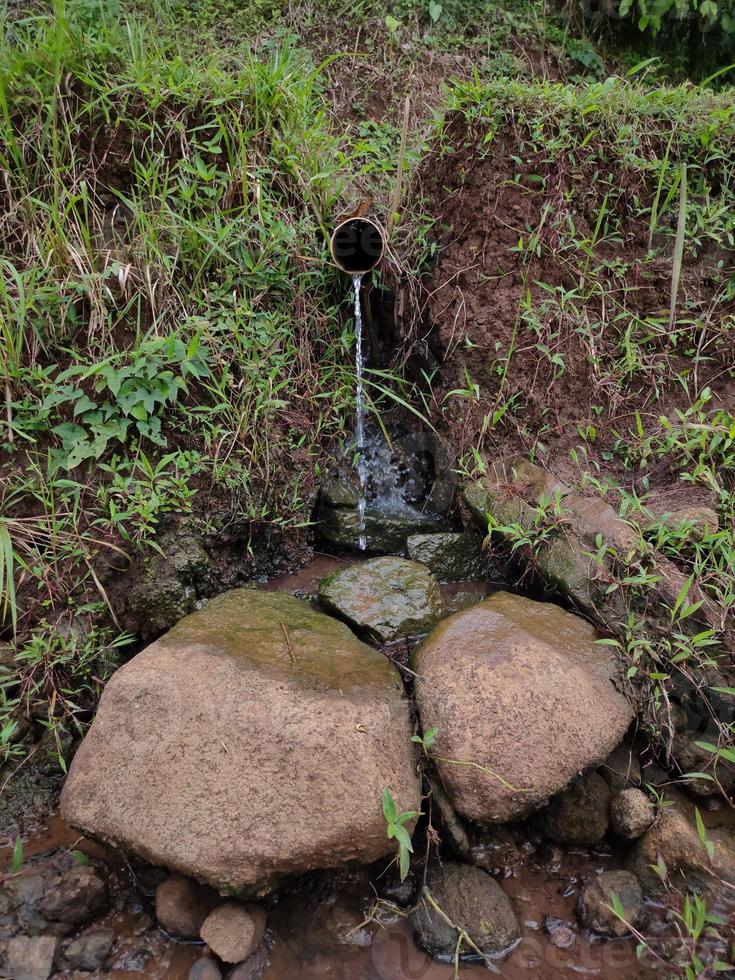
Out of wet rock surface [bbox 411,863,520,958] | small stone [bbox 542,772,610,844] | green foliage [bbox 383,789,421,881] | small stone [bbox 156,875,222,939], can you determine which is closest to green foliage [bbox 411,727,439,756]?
green foliage [bbox 383,789,421,881]

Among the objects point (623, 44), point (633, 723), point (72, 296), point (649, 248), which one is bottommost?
point (633, 723)

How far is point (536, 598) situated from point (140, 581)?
1909mm

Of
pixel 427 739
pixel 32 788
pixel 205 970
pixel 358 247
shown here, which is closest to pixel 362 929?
pixel 205 970

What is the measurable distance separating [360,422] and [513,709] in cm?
201

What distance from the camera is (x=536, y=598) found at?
2.99 m

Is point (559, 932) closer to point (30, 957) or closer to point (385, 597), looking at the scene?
point (385, 597)

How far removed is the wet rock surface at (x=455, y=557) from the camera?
3.29 metres

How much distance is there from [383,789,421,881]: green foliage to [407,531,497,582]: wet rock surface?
4.61 ft

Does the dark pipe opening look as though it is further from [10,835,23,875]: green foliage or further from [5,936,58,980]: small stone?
[5,936,58,980]: small stone

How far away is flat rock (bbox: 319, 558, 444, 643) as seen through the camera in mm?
2807

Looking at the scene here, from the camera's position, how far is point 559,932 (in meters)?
2.12

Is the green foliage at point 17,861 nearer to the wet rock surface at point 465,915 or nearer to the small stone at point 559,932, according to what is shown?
the wet rock surface at point 465,915

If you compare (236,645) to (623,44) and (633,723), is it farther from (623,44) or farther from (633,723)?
(623,44)

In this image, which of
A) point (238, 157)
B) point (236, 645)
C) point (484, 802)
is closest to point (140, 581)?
point (236, 645)
